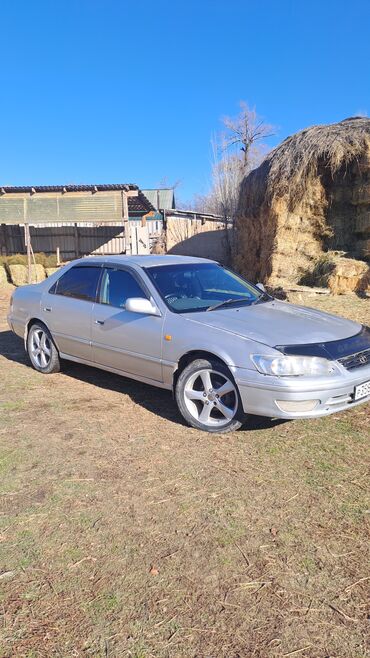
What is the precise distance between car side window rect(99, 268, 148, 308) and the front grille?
1.99 metres

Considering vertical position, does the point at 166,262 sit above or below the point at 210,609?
above

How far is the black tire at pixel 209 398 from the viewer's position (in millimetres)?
4004

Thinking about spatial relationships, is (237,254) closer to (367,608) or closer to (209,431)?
(209,431)

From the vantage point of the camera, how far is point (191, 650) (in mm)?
1956

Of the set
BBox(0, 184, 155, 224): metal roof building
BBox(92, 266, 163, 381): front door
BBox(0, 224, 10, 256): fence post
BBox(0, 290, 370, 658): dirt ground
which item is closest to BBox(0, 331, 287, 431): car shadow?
BBox(0, 290, 370, 658): dirt ground

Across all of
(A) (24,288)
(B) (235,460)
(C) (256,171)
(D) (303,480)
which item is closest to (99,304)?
(A) (24,288)

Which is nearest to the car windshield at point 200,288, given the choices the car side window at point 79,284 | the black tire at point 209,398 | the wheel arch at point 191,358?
the wheel arch at point 191,358

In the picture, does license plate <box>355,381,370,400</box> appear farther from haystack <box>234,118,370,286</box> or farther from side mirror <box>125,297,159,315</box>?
haystack <box>234,118,370,286</box>

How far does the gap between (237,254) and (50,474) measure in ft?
37.2

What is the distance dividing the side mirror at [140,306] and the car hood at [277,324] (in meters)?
0.37

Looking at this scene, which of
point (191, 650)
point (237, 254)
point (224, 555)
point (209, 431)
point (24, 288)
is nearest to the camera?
point (191, 650)

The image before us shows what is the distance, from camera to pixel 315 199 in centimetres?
1140

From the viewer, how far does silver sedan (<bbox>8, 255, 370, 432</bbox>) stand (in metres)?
3.76

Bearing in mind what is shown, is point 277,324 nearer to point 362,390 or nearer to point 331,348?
point 331,348
